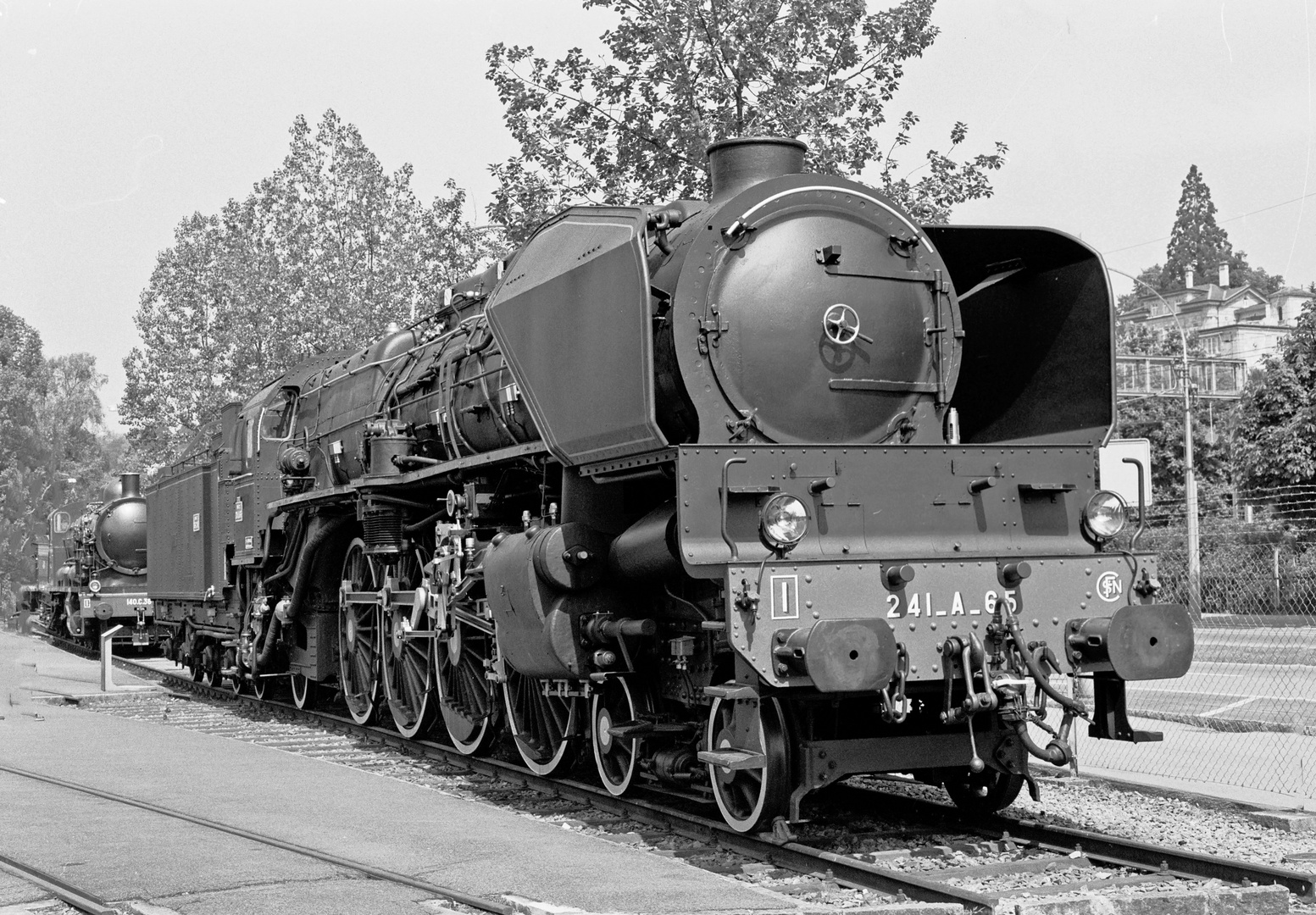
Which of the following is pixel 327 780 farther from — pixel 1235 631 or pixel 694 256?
pixel 1235 631

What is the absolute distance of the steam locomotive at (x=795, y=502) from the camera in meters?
6.31

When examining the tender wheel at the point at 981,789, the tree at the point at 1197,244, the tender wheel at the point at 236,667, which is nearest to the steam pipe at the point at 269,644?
the tender wheel at the point at 236,667

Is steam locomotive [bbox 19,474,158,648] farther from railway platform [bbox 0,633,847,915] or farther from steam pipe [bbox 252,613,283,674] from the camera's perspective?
railway platform [bbox 0,633,847,915]

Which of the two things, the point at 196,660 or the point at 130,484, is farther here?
the point at 130,484

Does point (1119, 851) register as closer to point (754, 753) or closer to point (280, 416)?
point (754, 753)

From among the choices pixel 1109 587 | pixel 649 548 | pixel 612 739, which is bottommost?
pixel 612 739

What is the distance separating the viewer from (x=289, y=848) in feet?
21.5

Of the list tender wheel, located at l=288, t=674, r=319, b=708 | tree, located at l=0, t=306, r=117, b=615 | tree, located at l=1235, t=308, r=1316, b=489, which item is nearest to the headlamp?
tender wheel, located at l=288, t=674, r=319, b=708

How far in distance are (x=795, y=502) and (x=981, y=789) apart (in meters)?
2.12

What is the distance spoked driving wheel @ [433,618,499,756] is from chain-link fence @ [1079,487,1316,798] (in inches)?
174

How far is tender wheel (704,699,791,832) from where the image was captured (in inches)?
253

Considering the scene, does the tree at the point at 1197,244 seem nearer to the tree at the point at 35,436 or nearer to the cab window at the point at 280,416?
the tree at the point at 35,436

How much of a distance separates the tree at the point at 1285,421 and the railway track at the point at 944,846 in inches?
944

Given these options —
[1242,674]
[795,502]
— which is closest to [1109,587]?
[795,502]
